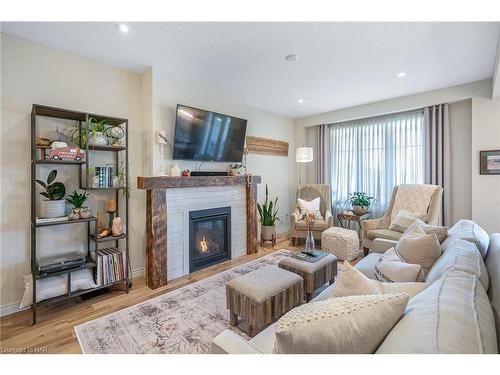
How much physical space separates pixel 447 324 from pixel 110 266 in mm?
2773

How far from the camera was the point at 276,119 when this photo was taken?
16.6ft

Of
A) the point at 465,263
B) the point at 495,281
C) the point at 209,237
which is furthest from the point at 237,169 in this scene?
the point at 495,281

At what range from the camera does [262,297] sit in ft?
5.71

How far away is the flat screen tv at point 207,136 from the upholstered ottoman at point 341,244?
1883 mm

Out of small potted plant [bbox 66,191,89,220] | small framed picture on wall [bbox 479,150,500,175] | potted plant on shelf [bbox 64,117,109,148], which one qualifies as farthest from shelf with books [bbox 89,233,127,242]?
small framed picture on wall [bbox 479,150,500,175]

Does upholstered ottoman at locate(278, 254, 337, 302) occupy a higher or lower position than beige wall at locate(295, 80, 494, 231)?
lower

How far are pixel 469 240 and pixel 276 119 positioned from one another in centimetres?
399

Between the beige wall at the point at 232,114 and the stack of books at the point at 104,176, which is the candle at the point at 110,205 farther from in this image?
the beige wall at the point at 232,114

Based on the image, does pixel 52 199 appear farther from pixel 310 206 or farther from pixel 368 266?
pixel 310 206

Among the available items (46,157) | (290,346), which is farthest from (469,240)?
(46,157)

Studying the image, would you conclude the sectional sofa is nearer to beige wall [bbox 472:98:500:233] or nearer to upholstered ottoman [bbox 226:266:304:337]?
upholstered ottoman [bbox 226:266:304:337]

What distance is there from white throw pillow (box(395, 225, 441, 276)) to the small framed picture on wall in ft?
8.33

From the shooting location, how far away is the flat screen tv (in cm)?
302

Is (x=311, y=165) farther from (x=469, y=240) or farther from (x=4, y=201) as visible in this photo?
(x=4, y=201)
